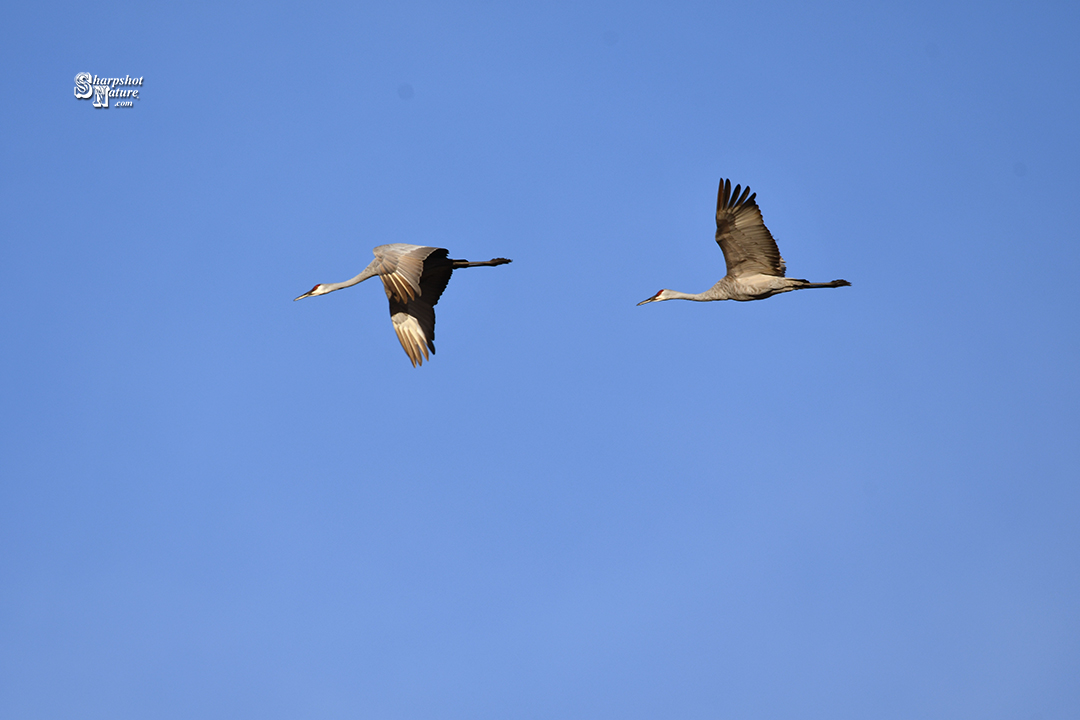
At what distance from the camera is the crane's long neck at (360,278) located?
104ft

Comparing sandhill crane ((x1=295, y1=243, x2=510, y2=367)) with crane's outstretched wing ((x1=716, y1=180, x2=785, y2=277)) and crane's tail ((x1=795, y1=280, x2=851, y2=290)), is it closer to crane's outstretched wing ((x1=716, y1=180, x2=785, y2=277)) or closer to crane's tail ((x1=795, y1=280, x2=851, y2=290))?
crane's outstretched wing ((x1=716, y1=180, x2=785, y2=277))

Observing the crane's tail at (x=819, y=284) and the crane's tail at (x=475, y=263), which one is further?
Answer: the crane's tail at (x=475, y=263)

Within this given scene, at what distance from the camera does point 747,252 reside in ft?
103

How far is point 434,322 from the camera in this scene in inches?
1337

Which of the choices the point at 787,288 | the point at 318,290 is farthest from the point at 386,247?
the point at 787,288

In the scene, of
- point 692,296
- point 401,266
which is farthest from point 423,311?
point 692,296

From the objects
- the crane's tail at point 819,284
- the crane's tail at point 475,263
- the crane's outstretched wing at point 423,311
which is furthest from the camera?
the crane's tail at point 475,263

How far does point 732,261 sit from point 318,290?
1066cm

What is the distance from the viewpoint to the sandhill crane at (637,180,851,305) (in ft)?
102

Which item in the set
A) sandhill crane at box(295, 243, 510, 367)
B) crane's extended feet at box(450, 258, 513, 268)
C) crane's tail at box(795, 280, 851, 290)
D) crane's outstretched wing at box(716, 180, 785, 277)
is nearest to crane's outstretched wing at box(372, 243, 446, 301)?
sandhill crane at box(295, 243, 510, 367)

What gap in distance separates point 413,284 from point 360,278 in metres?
2.33

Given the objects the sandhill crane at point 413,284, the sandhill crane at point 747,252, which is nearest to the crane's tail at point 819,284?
the sandhill crane at point 747,252

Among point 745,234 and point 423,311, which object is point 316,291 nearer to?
point 423,311

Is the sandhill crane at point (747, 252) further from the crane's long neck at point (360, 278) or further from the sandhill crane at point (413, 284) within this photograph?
the crane's long neck at point (360, 278)
